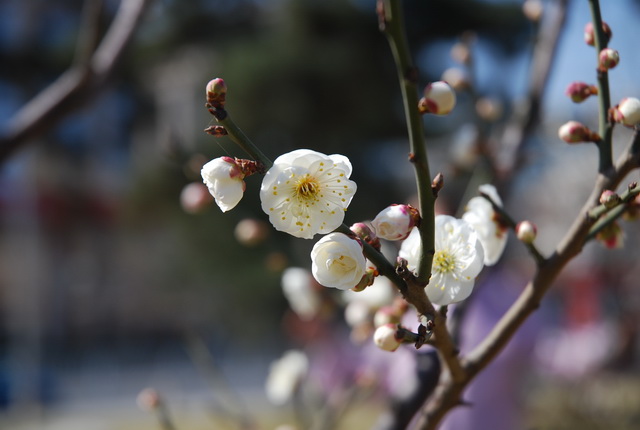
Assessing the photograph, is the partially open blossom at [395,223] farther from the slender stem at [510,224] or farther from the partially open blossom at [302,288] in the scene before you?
the partially open blossom at [302,288]

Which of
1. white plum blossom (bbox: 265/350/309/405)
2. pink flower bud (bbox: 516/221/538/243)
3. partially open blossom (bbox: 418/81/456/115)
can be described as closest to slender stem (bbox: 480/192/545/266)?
pink flower bud (bbox: 516/221/538/243)

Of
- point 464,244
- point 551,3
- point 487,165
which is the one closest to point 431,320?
point 464,244

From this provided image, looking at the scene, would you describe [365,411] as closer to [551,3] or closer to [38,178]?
[551,3]

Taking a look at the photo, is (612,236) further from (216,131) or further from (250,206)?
(250,206)

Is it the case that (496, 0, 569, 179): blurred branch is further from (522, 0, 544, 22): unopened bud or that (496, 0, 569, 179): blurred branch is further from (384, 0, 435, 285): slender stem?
(384, 0, 435, 285): slender stem

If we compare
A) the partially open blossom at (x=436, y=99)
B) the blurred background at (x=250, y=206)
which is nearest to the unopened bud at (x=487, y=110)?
the blurred background at (x=250, y=206)
